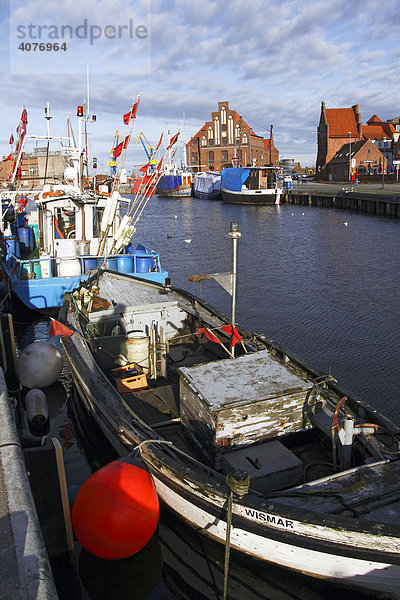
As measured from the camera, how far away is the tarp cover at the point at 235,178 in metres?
71.1

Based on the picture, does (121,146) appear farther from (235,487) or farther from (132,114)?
(235,487)

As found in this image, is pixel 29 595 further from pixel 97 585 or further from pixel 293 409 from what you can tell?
pixel 293 409

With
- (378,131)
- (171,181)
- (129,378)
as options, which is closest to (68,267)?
(129,378)

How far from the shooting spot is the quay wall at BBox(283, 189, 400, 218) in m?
47.6

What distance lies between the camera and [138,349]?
9602mm

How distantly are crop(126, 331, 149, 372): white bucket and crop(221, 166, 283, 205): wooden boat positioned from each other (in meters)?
59.8

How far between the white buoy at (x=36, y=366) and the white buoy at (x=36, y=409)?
1.05 m

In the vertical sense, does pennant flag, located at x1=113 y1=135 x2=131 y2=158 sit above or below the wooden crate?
above

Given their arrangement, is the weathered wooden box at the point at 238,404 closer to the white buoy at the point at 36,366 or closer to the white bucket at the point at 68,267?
the white buoy at the point at 36,366

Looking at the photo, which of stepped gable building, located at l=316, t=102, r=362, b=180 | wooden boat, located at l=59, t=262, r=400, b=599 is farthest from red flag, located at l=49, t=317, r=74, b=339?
stepped gable building, located at l=316, t=102, r=362, b=180

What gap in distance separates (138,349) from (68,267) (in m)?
8.23

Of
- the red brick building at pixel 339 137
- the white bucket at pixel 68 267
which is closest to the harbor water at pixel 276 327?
the white bucket at pixel 68 267

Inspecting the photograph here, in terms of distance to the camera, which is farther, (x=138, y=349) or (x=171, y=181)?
(x=171, y=181)

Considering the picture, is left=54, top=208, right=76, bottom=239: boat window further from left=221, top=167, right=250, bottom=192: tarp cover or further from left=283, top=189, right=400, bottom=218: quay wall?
left=221, top=167, right=250, bottom=192: tarp cover
